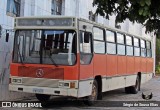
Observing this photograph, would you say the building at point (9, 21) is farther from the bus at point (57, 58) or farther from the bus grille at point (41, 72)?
the bus grille at point (41, 72)

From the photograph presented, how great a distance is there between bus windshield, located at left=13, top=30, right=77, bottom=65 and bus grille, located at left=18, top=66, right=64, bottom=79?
224 millimetres

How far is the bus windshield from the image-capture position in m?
12.4

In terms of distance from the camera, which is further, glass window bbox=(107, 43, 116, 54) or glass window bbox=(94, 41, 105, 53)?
glass window bbox=(107, 43, 116, 54)

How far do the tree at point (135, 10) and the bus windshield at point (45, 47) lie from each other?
447cm

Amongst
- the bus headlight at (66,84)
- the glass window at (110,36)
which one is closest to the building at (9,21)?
the glass window at (110,36)

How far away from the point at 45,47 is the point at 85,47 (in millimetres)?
1349

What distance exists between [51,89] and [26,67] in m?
1.16

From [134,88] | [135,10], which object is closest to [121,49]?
[134,88]

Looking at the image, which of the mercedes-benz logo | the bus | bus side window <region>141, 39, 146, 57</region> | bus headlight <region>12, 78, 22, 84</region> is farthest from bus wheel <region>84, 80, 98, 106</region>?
bus side window <region>141, 39, 146, 57</region>

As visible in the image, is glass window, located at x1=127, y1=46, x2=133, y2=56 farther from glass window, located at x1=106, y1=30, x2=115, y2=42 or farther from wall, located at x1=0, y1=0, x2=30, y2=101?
wall, located at x1=0, y1=0, x2=30, y2=101

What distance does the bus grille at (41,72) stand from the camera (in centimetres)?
1230

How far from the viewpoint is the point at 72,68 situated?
40.0 feet

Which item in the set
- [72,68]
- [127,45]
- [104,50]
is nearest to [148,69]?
[127,45]

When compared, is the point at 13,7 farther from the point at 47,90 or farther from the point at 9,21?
the point at 47,90
